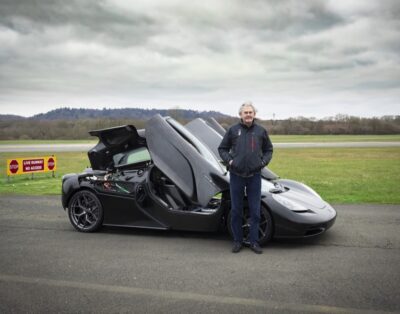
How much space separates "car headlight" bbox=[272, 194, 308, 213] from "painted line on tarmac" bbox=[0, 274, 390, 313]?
194 centimetres

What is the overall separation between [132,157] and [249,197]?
226 centimetres

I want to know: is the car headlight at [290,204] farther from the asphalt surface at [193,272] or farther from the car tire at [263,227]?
the asphalt surface at [193,272]

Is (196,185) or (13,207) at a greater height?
(196,185)

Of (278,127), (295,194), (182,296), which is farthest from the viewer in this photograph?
(278,127)

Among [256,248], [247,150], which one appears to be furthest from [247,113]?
[256,248]

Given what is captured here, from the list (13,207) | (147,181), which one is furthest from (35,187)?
(147,181)

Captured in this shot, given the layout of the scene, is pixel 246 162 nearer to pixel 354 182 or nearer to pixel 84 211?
pixel 84 211

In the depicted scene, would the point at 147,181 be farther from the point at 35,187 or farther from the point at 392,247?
the point at 35,187

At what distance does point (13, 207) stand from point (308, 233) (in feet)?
21.9

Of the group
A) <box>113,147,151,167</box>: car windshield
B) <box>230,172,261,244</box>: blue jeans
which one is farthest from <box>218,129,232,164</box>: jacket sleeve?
<box>113,147,151,167</box>: car windshield

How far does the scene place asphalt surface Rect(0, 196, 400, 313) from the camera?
3.78 meters

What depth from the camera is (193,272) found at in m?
4.67

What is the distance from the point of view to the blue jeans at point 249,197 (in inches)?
211

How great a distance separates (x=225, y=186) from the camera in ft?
18.9
